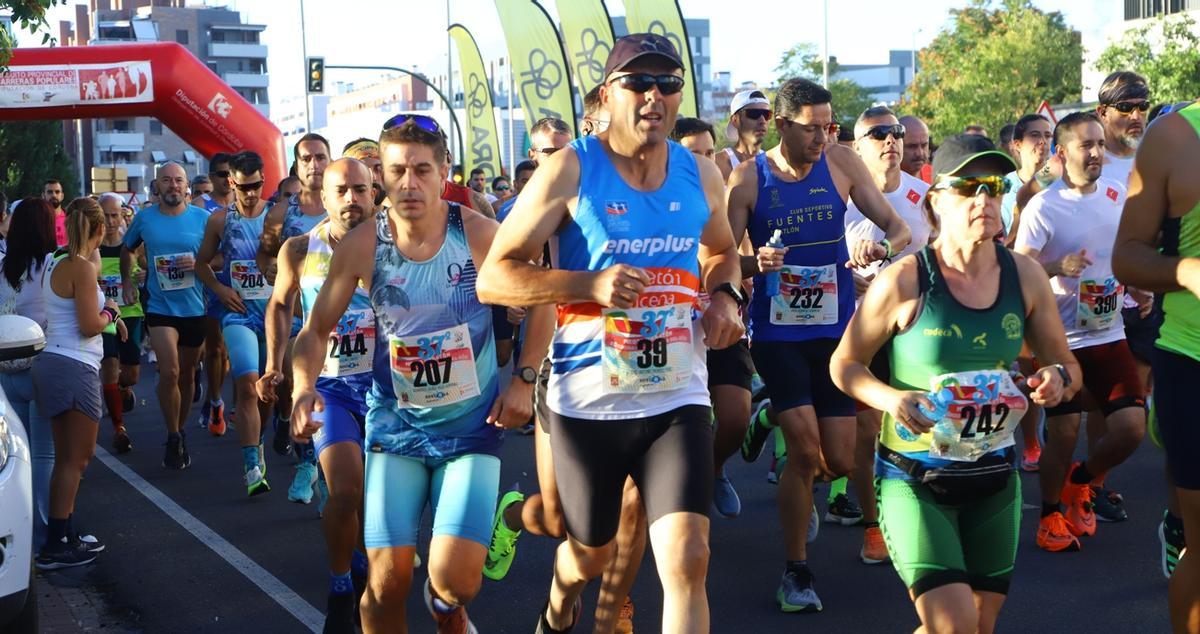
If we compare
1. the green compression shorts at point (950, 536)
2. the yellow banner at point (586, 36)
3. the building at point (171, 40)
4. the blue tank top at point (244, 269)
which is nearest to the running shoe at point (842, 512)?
the green compression shorts at point (950, 536)

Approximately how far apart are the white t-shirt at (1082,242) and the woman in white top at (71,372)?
15.8 ft

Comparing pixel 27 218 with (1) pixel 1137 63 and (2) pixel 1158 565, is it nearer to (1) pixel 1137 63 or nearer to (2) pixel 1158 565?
(2) pixel 1158 565

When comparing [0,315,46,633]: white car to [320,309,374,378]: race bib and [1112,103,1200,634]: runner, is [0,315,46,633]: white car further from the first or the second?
[1112,103,1200,634]: runner

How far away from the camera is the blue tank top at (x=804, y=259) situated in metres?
6.77

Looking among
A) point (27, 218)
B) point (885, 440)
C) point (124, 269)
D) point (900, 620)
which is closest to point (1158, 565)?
point (900, 620)

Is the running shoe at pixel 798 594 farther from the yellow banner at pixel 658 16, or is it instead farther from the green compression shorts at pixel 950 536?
the yellow banner at pixel 658 16

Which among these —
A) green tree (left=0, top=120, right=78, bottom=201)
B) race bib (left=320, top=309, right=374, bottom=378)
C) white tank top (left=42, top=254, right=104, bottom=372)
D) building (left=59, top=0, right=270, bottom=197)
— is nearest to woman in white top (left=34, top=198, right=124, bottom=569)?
white tank top (left=42, top=254, right=104, bottom=372)

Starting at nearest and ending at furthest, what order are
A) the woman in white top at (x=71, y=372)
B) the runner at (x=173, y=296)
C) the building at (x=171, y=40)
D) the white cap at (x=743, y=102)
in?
the woman in white top at (x=71, y=372) → the white cap at (x=743, y=102) → the runner at (x=173, y=296) → the building at (x=171, y=40)

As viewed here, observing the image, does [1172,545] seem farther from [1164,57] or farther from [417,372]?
[1164,57]

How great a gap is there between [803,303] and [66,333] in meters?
3.86

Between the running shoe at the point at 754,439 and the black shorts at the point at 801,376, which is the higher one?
the black shorts at the point at 801,376

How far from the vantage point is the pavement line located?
6.39 metres

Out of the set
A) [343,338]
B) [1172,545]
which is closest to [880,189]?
[1172,545]

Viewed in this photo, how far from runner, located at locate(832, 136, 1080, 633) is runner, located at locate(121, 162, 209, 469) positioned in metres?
7.37
